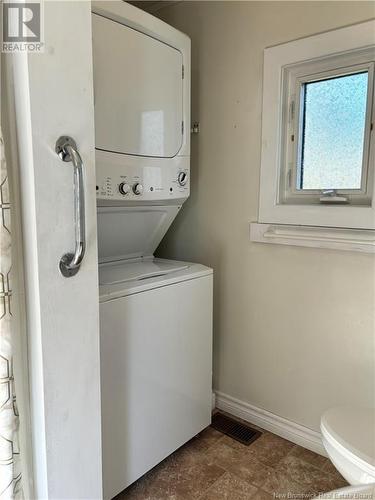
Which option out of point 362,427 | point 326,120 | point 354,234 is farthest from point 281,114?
point 362,427

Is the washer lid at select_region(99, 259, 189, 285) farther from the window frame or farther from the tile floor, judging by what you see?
the tile floor

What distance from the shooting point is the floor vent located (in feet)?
6.15

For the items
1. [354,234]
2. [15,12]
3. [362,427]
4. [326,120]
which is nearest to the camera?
[15,12]

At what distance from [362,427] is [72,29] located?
4.83 ft

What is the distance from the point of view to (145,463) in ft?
5.10

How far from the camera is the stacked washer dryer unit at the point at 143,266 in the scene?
4.56 ft

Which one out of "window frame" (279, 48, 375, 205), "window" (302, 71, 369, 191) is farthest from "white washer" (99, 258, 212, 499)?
"window" (302, 71, 369, 191)

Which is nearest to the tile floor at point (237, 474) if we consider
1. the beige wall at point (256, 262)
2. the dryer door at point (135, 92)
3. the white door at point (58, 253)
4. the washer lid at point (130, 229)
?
the beige wall at point (256, 262)

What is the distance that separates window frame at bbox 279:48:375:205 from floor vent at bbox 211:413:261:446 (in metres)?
1.16

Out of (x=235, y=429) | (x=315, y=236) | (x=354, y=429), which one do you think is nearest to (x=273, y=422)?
(x=235, y=429)

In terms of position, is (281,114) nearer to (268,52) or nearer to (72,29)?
(268,52)

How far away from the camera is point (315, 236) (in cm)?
165

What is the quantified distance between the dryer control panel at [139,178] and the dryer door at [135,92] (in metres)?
0.04

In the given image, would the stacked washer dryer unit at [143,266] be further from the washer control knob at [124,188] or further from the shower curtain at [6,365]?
the shower curtain at [6,365]
